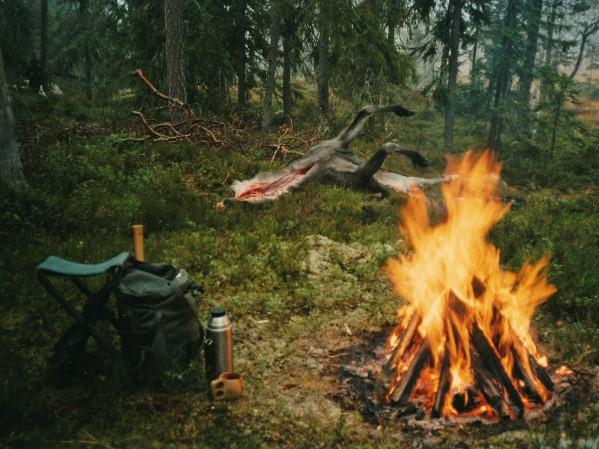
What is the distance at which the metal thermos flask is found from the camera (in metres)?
4.10

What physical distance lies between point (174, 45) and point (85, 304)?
10983 mm

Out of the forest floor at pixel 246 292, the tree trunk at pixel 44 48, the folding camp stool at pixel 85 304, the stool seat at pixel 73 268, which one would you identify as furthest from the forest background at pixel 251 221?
the tree trunk at pixel 44 48

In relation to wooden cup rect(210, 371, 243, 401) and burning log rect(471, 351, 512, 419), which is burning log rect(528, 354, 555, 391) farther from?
wooden cup rect(210, 371, 243, 401)

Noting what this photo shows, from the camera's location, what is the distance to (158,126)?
12445 millimetres

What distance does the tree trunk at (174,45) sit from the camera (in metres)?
12.7

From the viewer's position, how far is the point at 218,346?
4.10 m

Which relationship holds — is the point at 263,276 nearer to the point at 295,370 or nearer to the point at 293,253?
the point at 293,253

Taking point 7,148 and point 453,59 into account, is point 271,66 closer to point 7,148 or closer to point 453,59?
point 453,59

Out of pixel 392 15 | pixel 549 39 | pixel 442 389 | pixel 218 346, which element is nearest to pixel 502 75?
pixel 549 39

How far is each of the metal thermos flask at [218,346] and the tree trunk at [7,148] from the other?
5.70 metres

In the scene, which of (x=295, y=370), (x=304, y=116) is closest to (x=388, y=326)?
(x=295, y=370)

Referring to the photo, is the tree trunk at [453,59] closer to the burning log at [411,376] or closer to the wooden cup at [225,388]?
the burning log at [411,376]

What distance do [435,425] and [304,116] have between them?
19835mm

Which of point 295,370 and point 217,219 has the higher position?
point 217,219
